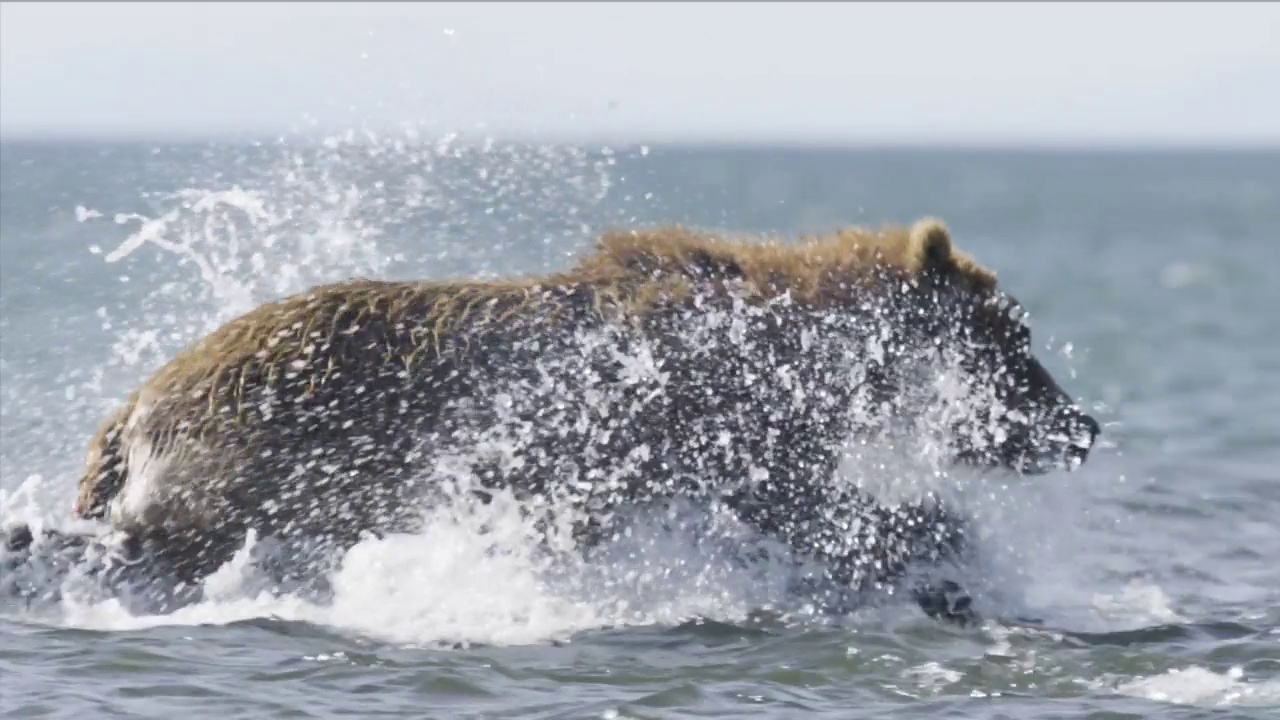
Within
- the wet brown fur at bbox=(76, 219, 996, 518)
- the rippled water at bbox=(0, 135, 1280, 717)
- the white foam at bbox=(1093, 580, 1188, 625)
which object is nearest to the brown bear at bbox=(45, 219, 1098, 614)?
the wet brown fur at bbox=(76, 219, 996, 518)

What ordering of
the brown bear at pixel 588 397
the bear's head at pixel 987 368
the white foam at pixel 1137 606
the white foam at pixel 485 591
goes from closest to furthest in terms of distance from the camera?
the brown bear at pixel 588 397 < the white foam at pixel 485 591 < the bear's head at pixel 987 368 < the white foam at pixel 1137 606

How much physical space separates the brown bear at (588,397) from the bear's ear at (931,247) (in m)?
0.01

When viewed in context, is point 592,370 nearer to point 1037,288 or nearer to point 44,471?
point 44,471

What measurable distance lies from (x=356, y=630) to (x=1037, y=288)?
39.9m

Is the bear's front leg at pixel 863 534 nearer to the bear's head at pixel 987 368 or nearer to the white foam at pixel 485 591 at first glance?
the white foam at pixel 485 591

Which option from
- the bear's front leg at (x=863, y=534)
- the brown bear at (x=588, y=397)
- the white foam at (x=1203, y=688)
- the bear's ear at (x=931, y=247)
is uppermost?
the bear's ear at (x=931, y=247)

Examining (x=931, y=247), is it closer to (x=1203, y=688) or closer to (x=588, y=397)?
(x=588, y=397)

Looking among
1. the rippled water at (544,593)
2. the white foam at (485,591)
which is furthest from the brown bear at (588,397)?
the rippled water at (544,593)

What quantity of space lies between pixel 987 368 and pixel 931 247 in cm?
76

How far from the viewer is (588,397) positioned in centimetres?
934

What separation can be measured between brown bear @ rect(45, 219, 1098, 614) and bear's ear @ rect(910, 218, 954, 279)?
0.01m

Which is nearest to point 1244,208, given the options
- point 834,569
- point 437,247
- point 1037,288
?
point 1037,288

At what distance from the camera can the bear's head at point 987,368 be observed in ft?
32.7

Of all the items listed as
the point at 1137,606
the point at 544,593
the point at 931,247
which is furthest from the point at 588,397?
the point at 1137,606
